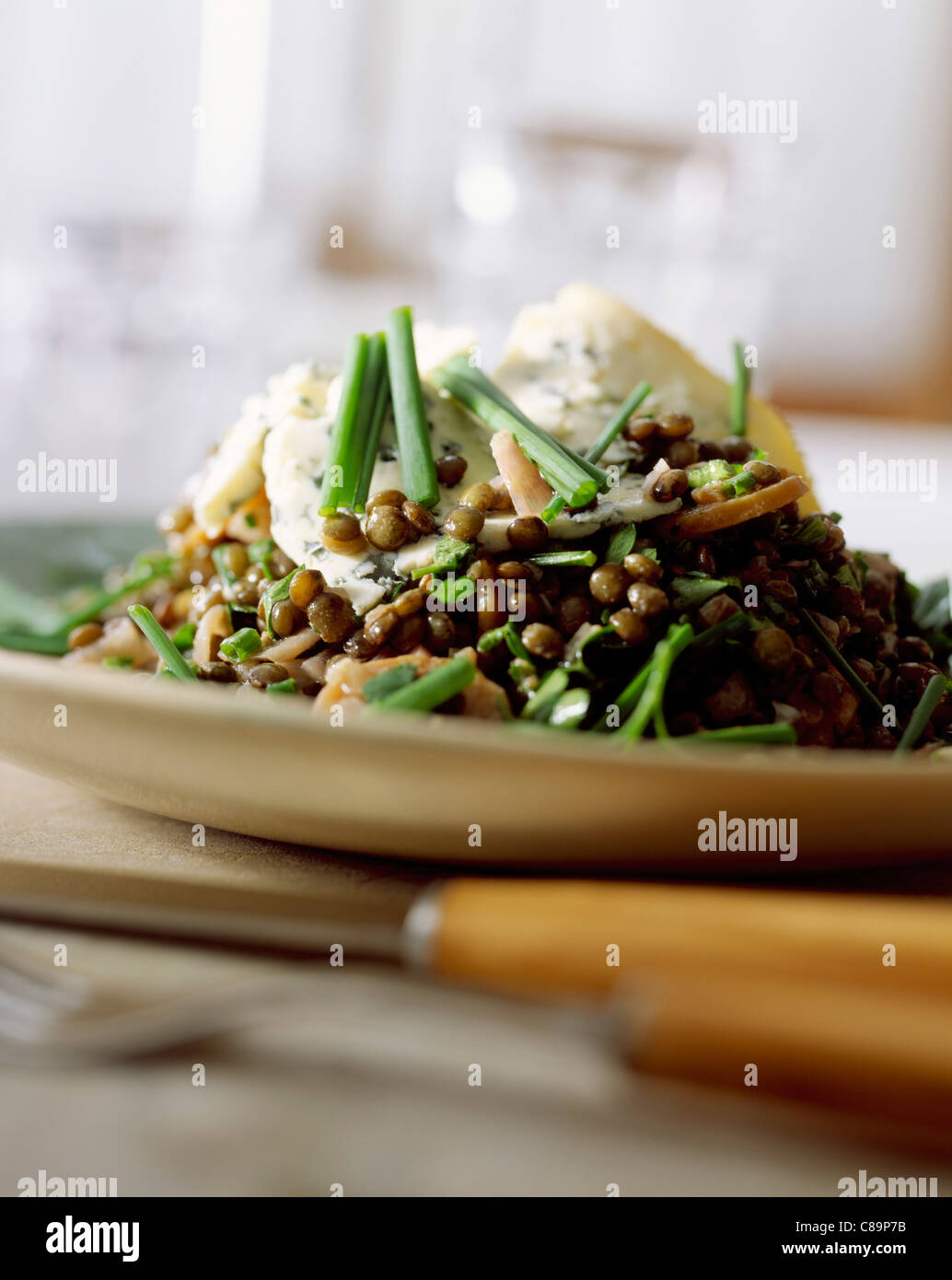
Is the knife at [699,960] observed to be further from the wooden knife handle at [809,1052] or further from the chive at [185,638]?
the chive at [185,638]

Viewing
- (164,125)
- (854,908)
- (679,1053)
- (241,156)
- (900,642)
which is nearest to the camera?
(679,1053)

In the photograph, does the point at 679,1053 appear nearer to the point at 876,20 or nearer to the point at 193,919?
the point at 193,919

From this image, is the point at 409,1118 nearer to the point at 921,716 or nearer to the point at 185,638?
the point at 921,716

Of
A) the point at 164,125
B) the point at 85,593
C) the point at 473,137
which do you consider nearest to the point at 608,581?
the point at 85,593

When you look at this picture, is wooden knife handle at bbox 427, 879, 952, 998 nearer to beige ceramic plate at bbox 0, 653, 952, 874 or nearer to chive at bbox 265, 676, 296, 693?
beige ceramic plate at bbox 0, 653, 952, 874

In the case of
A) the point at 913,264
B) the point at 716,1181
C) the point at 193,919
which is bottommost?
the point at 716,1181

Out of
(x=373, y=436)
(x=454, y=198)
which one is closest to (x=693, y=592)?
(x=373, y=436)

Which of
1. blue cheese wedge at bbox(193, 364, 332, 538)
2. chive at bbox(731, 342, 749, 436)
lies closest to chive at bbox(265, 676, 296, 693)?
blue cheese wedge at bbox(193, 364, 332, 538)
